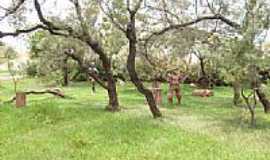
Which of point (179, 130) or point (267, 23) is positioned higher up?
point (267, 23)

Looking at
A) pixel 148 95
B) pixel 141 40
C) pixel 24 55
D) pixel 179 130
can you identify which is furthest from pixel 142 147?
pixel 24 55

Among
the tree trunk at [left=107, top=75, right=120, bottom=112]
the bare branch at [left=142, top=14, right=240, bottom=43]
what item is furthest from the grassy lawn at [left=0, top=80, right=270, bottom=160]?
the bare branch at [left=142, top=14, right=240, bottom=43]

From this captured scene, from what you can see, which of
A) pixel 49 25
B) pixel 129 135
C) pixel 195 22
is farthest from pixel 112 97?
pixel 129 135

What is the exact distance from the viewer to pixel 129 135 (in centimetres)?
1233

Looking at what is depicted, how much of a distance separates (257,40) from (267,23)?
0.75m

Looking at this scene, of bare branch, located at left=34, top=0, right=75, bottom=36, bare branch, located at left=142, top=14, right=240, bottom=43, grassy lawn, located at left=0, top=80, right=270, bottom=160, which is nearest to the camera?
grassy lawn, located at left=0, top=80, right=270, bottom=160

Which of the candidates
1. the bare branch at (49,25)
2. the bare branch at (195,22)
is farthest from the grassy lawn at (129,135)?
the bare branch at (195,22)

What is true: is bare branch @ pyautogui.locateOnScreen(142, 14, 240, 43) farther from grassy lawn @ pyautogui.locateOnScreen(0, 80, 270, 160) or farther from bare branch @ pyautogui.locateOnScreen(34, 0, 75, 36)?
grassy lawn @ pyautogui.locateOnScreen(0, 80, 270, 160)

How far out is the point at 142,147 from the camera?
35.1 feet

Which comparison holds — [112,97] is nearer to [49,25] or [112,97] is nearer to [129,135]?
[49,25]

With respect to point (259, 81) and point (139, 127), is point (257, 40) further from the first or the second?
point (139, 127)

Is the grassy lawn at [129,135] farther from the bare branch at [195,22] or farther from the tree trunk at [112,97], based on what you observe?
the bare branch at [195,22]

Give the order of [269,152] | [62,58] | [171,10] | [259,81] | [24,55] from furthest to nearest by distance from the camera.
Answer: [24,55] → [62,58] → [171,10] → [259,81] → [269,152]

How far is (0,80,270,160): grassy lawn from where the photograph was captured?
10062 mm
